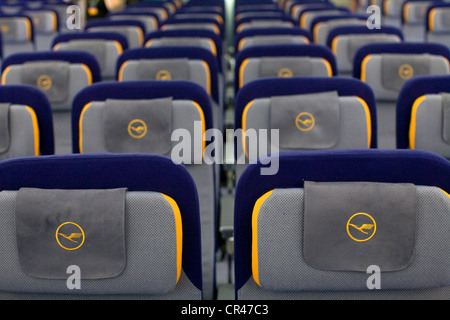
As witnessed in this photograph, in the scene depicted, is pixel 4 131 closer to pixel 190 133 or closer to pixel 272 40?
pixel 190 133

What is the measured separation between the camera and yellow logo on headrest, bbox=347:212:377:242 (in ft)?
3.56

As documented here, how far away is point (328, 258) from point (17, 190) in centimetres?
70

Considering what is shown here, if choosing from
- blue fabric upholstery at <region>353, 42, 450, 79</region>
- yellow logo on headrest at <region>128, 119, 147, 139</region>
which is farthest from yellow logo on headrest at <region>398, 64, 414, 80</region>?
yellow logo on headrest at <region>128, 119, 147, 139</region>

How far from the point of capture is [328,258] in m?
1.11

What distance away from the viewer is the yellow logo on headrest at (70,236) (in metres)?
1.11

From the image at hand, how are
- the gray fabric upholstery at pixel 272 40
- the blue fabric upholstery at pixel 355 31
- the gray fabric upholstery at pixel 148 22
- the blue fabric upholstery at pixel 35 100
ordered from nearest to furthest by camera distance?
the blue fabric upholstery at pixel 35 100, the gray fabric upholstery at pixel 272 40, the blue fabric upholstery at pixel 355 31, the gray fabric upholstery at pixel 148 22

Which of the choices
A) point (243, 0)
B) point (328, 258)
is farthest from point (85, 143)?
point (243, 0)

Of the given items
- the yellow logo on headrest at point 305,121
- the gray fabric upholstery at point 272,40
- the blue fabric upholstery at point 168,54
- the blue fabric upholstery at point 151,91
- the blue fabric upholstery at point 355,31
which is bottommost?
the yellow logo on headrest at point 305,121

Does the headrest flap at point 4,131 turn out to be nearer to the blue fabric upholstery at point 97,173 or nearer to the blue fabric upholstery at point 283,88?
the blue fabric upholstery at point 97,173

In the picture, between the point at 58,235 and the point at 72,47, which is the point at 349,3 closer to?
the point at 72,47

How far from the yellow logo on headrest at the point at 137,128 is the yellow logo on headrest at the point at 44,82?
1052 millimetres

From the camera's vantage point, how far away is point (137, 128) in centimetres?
186

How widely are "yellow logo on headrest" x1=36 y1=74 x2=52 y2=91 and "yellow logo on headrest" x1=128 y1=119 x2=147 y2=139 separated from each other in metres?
1.05

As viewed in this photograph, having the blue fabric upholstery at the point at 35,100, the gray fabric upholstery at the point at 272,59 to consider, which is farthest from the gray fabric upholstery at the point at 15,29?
the blue fabric upholstery at the point at 35,100
